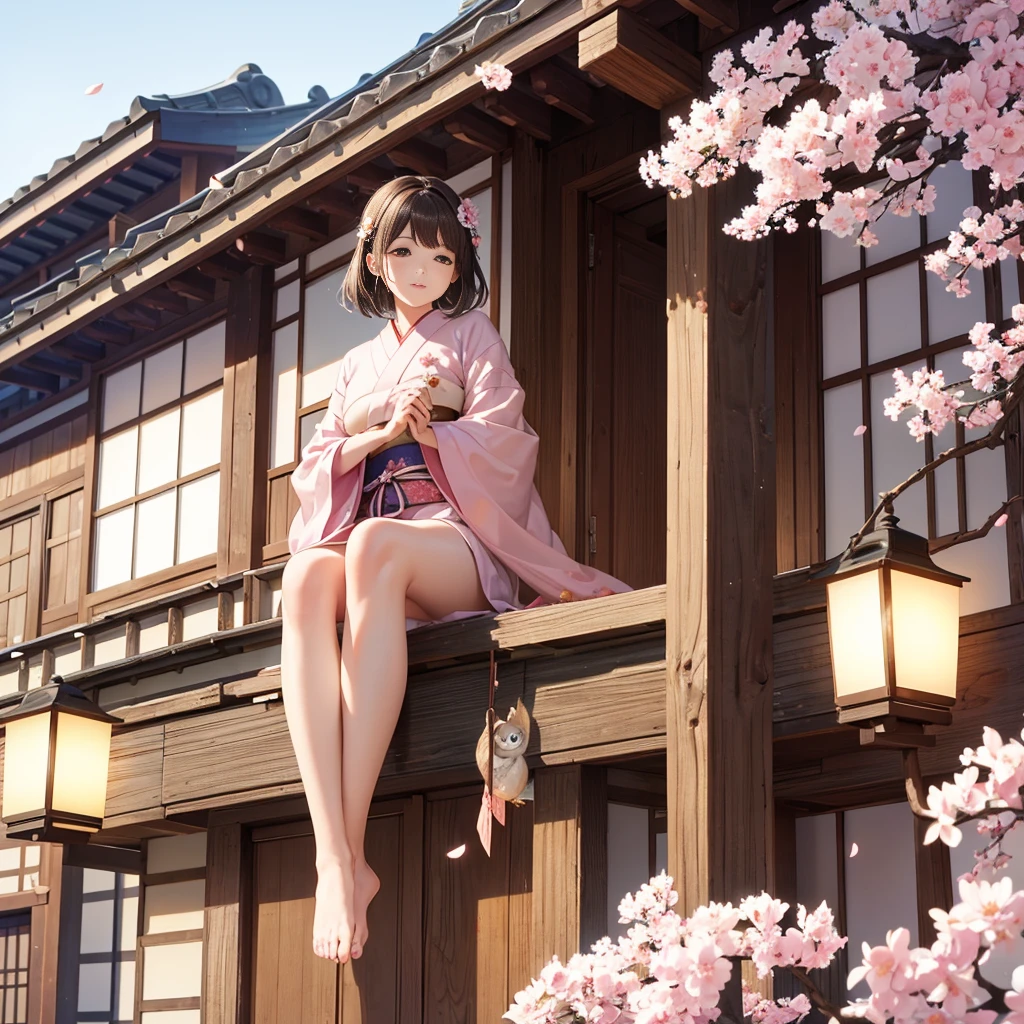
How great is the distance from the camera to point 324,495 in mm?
6266

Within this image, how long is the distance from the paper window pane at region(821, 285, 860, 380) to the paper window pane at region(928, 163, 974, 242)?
429mm

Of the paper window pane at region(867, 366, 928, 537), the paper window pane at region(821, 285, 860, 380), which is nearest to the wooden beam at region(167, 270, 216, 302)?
the paper window pane at region(821, 285, 860, 380)

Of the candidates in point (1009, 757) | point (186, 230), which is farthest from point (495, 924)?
point (186, 230)

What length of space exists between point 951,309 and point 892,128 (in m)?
0.92

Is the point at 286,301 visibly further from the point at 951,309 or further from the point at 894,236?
the point at 951,309

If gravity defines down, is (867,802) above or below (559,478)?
below

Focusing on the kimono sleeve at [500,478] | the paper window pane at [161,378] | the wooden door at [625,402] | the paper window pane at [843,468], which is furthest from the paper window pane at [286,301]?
the paper window pane at [843,468]

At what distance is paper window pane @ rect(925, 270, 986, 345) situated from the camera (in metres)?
5.96

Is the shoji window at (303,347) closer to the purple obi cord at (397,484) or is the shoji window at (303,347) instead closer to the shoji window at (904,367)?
the purple obi cord at (397,484)

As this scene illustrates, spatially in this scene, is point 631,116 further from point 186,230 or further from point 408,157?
point 186,230

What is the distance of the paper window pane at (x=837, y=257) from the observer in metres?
6.51

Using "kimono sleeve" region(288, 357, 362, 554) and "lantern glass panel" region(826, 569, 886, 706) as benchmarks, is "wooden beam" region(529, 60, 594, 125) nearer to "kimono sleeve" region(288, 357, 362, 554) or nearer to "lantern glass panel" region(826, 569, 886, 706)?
"kimono sleeve" region(288, 357, 362, 554)

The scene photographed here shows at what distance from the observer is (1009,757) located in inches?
116

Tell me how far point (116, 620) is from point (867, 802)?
15.5 feet
